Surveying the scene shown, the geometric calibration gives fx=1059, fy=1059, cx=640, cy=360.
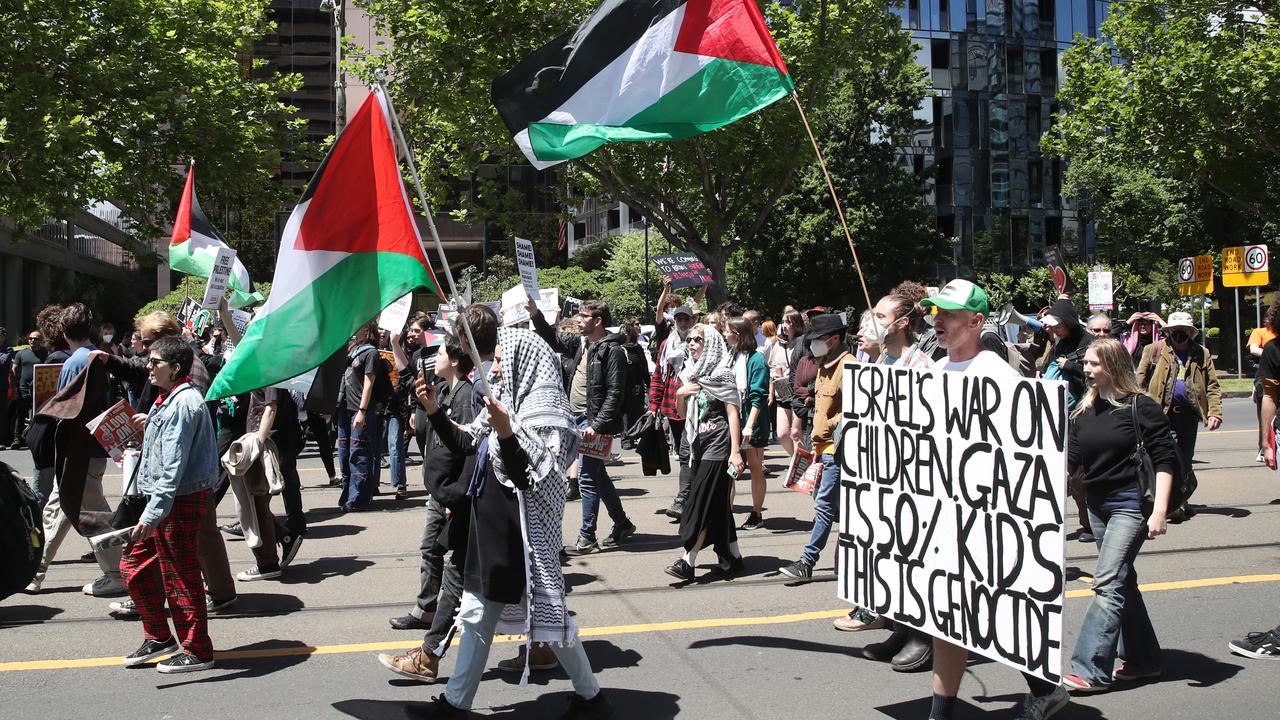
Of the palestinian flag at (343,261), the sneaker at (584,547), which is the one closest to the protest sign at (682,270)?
the sneaker at (584,547)

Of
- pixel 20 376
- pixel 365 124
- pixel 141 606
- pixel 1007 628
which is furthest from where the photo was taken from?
pixel 20 376

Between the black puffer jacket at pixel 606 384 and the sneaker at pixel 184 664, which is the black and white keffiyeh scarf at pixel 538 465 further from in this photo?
the black puffer jacket at pixel 606 384

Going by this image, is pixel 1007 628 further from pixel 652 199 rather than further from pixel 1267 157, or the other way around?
pixel 1267 157

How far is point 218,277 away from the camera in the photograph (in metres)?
8.94

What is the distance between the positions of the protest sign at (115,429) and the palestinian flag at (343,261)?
2.20 meters

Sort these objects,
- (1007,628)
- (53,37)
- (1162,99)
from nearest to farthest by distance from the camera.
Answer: (1007,628) < (53,37) < (1162,99)

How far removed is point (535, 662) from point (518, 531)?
1.23 metres

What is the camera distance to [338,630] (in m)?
6.10

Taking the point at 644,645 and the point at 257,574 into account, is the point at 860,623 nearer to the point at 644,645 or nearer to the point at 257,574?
the point at 644,645

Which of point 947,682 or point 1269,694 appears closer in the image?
point 947,682

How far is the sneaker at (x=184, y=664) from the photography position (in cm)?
525

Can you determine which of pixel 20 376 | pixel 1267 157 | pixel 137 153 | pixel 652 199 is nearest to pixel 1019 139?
pixel 1267 157

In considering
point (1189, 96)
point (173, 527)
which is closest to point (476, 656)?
point (173, 527)

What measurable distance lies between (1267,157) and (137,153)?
1110 inches
